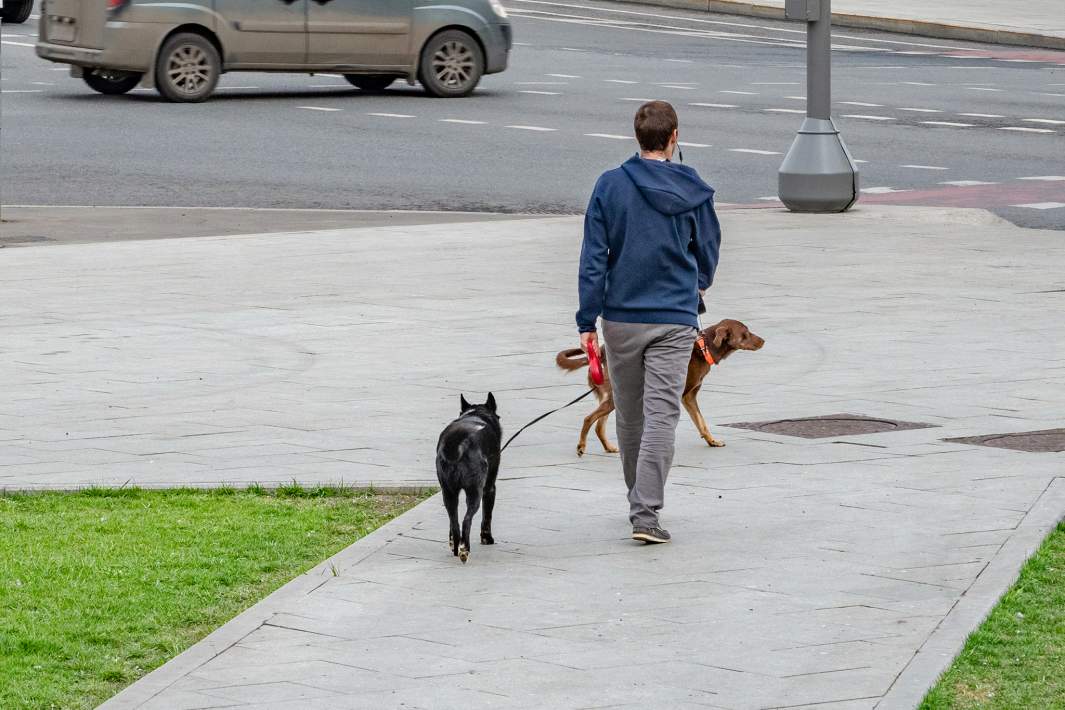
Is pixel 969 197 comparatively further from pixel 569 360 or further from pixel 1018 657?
pixel 1018 657

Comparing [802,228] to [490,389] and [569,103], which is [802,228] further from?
[569,103]

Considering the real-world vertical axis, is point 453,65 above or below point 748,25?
below

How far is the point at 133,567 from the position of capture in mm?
7070

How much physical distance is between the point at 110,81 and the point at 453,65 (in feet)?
14.8

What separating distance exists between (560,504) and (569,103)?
62.3 ft

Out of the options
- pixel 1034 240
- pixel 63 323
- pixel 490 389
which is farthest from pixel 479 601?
pixel 1034 240

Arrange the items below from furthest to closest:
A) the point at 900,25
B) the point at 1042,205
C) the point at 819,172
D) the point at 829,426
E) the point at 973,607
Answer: the point at 900,25, the point at 1042,205, the point at 819,172, the point at 829,426, the point at 973,607

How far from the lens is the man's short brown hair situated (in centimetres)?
729

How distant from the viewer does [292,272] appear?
14773mm

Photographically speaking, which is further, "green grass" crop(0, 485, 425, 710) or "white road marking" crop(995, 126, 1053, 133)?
"white road marking" crop(995, 126, 1053, 133)

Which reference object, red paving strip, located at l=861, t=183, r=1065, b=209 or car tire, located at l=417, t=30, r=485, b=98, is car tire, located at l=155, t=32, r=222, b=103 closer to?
car tire, located at l=417, t=30, r=485, b=98

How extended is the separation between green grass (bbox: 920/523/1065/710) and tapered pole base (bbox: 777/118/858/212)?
11.4 m

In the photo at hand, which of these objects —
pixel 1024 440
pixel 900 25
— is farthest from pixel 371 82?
pixel 1024 440

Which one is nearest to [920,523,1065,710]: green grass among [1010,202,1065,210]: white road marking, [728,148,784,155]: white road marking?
[1010,202,1065,210]: white road marking
